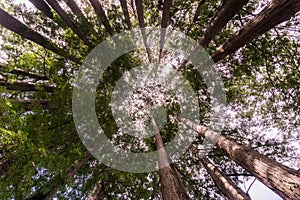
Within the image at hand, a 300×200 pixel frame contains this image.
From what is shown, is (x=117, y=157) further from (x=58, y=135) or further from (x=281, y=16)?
(x=281, y=16)

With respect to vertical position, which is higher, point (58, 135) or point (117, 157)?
point (58, 135)

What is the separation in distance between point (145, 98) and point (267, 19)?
586 cm

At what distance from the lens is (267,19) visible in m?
3.85

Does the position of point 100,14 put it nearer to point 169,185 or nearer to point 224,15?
point 224,15

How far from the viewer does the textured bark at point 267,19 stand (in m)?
3.45

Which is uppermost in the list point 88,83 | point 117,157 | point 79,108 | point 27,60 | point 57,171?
point 27,60

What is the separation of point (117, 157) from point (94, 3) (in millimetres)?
A: 4414

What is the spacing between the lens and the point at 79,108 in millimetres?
4375

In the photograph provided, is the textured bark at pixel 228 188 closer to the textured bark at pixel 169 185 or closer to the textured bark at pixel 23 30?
the textured bark at pixel 169 185

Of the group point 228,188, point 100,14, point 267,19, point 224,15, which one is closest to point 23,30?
point 100,14

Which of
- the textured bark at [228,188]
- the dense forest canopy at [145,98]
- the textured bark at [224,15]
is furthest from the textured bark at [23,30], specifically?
the textured bark at [228,188]

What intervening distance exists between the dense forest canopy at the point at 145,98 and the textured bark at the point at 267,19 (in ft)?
0.07

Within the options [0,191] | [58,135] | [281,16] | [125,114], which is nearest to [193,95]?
[125,114]

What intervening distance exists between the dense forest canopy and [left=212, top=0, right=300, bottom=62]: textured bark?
2 centimetres
